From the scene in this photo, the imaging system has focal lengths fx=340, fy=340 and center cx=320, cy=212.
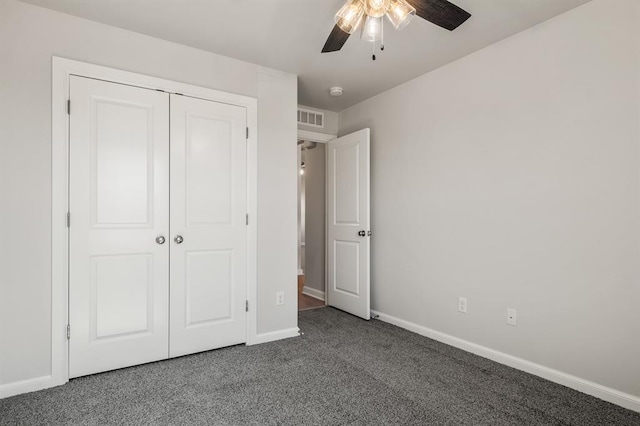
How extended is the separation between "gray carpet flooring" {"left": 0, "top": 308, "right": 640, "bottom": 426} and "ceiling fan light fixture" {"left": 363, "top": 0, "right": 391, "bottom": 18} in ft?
6.89

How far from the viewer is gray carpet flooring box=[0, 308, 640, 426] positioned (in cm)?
184

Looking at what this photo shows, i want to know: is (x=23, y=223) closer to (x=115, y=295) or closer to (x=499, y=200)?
(x=115, y=295)

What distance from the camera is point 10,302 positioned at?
82.6 inches

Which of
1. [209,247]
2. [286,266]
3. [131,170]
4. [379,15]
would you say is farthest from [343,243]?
[379,15]

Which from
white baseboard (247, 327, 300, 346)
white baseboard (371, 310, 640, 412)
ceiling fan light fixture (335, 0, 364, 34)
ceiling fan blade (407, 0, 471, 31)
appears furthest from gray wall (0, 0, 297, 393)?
white baseboard (371, 310, 640, 412)

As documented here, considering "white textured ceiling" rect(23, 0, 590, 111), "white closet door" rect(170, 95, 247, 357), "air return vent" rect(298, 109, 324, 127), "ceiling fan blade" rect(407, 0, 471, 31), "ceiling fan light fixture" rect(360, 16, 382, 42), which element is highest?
"white textured ceiling" rect(23, 0, 590, 111)

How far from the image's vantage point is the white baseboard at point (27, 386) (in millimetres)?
2059

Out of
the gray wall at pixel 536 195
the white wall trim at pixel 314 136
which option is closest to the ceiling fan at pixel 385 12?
the gray wall at pixel 536 195

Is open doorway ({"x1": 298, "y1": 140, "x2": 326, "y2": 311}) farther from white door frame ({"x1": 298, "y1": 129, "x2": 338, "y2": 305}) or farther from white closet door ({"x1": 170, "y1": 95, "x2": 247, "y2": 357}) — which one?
white closet door ({"x1": 170, "y1": 95, "x2": 247, "y2": 357})

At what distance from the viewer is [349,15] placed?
5.38 ft

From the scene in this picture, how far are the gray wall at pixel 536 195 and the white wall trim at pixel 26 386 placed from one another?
2.86m

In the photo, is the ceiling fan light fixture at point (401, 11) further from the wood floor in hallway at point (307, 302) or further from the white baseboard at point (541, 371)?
the wood floor in hallway at point (307, 302)

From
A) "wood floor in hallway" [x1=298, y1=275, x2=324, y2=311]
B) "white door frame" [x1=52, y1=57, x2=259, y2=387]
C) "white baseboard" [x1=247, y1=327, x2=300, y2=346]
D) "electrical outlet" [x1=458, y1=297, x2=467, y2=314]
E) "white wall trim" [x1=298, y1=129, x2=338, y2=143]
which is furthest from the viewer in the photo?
"wood floor in hallway" [x1=298, y1=275, x2=324, y2=311]

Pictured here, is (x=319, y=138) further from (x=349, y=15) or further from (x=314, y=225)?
(x=349, y=15)
